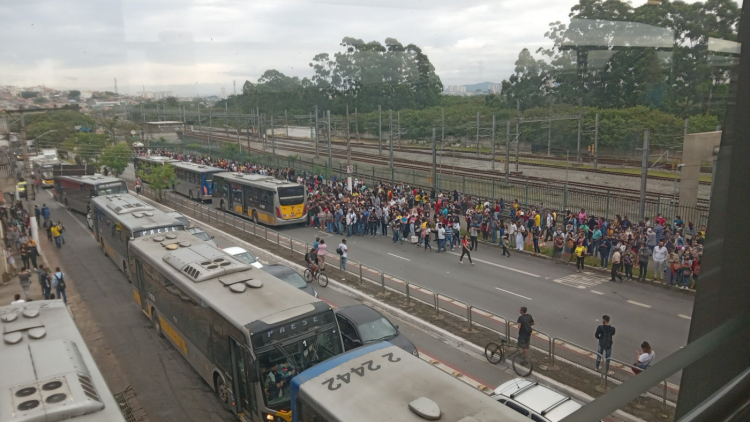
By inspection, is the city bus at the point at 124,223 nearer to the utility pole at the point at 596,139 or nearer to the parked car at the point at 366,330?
the parked car at the point at 366,330

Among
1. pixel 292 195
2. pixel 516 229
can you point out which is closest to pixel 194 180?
pixel 292 195

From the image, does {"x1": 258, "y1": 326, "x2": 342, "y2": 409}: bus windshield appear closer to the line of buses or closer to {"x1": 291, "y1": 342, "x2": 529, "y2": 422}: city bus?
the line of buses

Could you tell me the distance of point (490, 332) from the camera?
1033 cm

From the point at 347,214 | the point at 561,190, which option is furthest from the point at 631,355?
the point at 347,214

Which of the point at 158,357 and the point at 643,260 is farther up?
the point at 643,260

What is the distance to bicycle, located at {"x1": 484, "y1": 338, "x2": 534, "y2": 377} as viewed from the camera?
8.86m

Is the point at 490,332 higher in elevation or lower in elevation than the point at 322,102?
lower

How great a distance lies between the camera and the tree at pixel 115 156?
36.2 metres

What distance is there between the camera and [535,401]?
654 cm

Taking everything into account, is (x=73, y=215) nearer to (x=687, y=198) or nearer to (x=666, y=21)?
(x=687, y=198)

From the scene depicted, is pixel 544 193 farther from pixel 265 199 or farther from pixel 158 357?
pixel 158 357

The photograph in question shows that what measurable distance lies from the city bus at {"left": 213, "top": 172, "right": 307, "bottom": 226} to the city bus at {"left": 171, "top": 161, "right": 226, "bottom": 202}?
11.2ft

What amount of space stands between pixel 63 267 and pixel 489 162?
24.0 m

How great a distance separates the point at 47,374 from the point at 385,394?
3.45m
